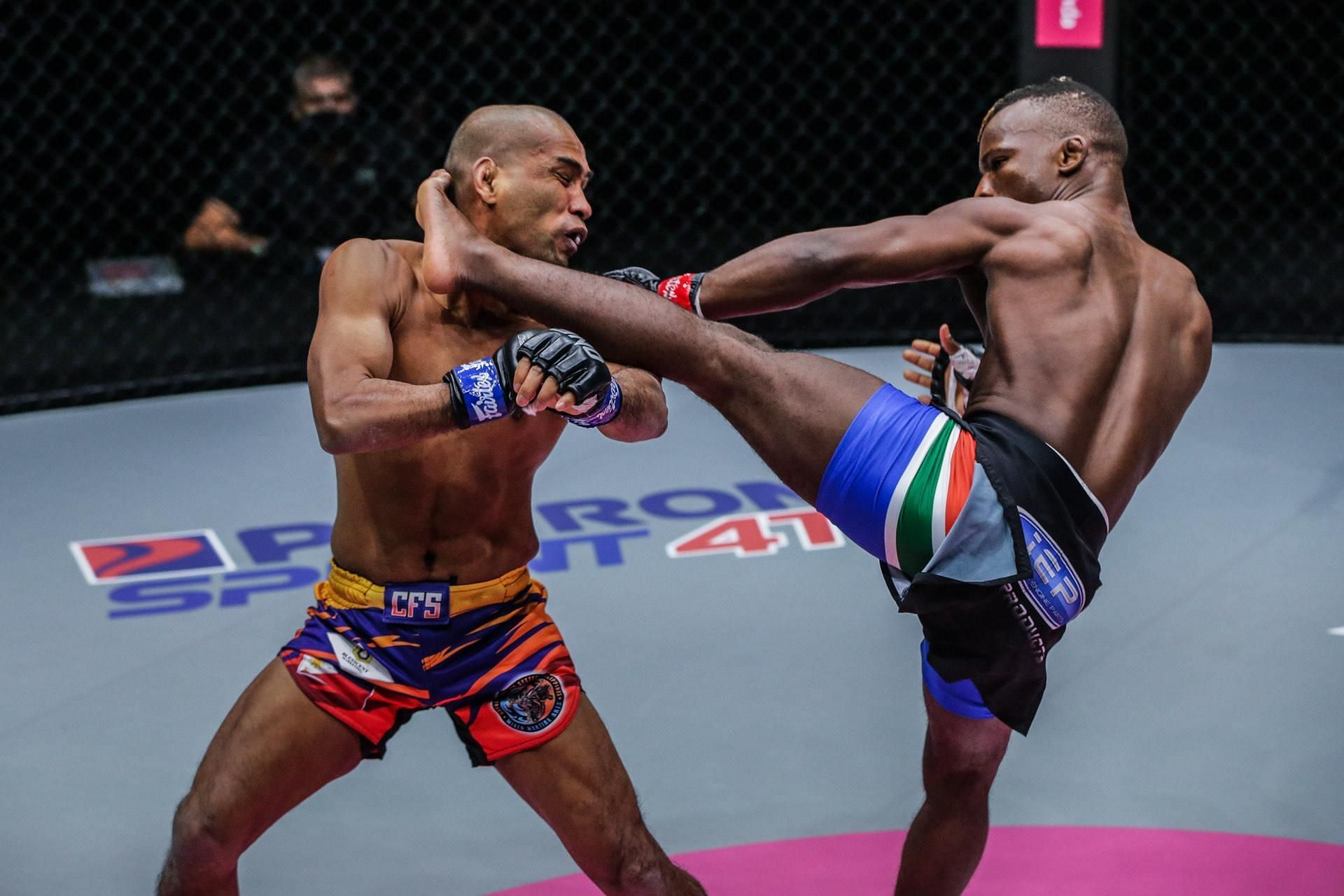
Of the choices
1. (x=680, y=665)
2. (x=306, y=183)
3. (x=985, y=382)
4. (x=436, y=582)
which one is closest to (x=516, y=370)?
(x=436, y=582)

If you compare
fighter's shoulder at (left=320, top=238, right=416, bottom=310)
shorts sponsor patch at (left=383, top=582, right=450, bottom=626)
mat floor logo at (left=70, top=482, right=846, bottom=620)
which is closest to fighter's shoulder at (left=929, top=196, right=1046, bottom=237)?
fighter's shoulder at (left=320, top=238, right=416, bottom=310)

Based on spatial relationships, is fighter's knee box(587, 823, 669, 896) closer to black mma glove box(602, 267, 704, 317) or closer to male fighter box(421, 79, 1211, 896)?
male fighter box(421, 79, 1211, 896)

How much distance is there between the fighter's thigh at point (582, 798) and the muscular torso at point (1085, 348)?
673mm

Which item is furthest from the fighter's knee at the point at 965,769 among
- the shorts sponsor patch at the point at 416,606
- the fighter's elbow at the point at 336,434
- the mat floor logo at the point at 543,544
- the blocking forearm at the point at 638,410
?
the mat floor logo at the point at 543,544

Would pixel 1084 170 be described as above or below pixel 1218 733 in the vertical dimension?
above

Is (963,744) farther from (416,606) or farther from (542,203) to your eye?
(542,203)

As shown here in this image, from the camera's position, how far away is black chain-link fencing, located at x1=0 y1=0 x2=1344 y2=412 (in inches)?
241

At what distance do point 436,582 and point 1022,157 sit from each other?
101 centimetres

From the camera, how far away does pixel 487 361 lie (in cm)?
185

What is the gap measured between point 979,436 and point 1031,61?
2.88 metres

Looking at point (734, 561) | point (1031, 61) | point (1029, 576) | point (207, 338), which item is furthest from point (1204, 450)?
point (207, 338)

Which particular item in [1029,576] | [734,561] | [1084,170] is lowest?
[734,561]

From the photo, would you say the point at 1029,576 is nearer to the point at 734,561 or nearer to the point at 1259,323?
the point at 734,561

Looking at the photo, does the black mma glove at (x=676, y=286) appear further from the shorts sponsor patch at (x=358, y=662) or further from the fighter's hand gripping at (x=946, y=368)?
the shorts sponsor patch at (x=358, y=662)
